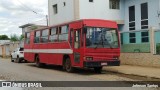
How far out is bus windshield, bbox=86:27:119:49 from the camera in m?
18.4

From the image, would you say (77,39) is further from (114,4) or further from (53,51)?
(114,4)

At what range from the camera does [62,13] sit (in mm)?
37281

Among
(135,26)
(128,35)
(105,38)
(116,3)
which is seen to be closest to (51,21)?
(116,3)

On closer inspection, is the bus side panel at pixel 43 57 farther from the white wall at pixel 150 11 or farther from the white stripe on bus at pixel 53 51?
the white wall at pixel 150 11

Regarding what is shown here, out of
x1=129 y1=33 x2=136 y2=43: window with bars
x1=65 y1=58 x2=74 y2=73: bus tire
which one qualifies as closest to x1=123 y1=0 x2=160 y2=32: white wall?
x1=129 y1=33 x2=136 y2=43: window with bars

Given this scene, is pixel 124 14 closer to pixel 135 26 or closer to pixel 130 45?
pixel 135 26

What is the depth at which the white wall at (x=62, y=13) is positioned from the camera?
35188 millimetres

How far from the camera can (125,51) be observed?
24.4 meters

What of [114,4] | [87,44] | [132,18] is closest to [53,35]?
[87,44]

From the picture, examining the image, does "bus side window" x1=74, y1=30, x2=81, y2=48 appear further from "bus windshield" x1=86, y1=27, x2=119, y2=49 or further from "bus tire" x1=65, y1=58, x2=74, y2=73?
"bus tire" x1=65, y1=58, x2=74, y2=73

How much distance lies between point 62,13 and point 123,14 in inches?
262

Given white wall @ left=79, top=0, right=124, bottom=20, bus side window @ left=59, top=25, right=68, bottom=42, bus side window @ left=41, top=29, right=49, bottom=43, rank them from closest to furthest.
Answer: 1. bus side window @ left=59, top=25, right=68, bottom=42
2. bus side window @ left=41, top=29, right=49, bottom=43
3. white wall @ left=79, top=0, right=124, bottom=20

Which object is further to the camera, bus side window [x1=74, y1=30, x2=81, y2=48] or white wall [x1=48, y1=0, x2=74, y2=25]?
white wall [x1=48, y1=0, x2=74, y2=25]

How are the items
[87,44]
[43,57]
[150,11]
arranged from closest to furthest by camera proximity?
[87,44], [43,57], [150,11]
